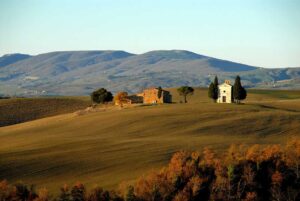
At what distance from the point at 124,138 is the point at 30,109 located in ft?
279

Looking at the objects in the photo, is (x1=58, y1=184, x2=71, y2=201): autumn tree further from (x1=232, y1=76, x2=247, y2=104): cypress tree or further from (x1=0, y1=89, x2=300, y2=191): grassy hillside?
(x1=232, y1=76, x2=247, y2=104): cypress tree

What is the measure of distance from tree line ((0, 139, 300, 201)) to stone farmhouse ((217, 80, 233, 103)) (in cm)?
6897

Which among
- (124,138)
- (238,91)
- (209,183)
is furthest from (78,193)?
(238,91)

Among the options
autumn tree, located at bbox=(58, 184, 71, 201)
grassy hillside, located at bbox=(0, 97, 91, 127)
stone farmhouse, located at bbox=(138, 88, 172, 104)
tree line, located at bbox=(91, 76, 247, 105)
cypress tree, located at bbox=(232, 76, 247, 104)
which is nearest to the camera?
autumn tree, located at bbox=(58, 184, 71, 201)

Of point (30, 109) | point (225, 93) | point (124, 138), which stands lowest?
point (124, 138)

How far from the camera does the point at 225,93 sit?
151750 millimetres

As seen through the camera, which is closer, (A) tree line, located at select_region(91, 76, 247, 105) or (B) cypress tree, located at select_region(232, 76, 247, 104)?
(B) cypress tree, located at select_region(232, 76, 247, 104)

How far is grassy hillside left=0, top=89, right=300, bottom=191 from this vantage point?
8056cm

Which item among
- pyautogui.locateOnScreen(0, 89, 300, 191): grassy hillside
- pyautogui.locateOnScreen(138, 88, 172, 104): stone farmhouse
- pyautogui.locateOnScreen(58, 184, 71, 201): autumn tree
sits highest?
pyautogui.locateOnScreen(138, 88, 172, 104): stone farmhouse

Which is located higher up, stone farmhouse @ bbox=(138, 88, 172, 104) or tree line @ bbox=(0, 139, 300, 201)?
stone farmhouse @ bbox=(138, 88, 172, 104)

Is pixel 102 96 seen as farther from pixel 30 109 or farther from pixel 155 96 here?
pixel 30 109

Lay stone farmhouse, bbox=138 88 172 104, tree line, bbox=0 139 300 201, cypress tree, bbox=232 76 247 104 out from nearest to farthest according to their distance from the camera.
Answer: tree line, bbox=0 139 300 201, cypress tree, bbox=232 76 247 104, stone farmhouse, bbox=138 88 172 104

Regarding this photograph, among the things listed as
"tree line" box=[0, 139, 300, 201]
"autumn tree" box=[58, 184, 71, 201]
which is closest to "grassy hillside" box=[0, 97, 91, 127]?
"tree line" box=[0, 139, 300, 201]

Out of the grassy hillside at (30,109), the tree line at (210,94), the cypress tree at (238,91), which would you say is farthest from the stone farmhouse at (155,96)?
the grassy hillside at (30,109)
